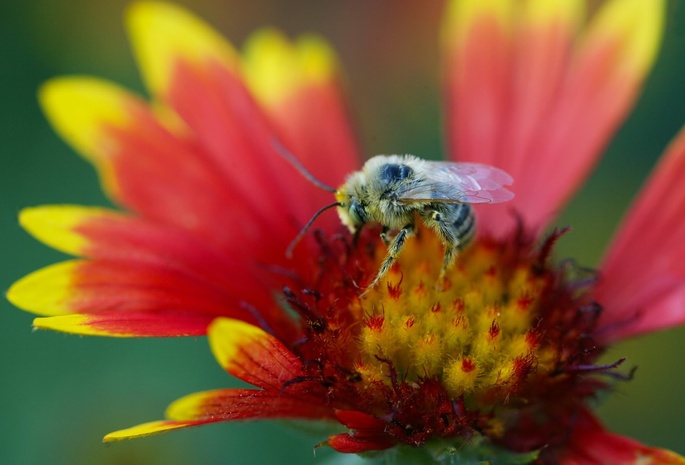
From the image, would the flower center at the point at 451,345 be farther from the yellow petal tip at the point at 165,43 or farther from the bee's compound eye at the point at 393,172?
the yellow petal tip at the point at 165,43

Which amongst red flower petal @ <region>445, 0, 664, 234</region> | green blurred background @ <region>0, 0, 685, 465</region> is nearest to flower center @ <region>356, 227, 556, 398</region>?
green blurred background @ <region>0, 0, 685, 465</region>

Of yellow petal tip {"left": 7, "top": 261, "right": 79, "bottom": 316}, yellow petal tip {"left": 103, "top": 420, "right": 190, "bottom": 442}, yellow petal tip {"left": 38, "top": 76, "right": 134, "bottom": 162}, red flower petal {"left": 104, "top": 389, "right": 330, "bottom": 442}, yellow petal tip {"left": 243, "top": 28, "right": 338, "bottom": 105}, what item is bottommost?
yellow petal tip {"left": 103, "top": 420, "right": 190, "bottom": 442}

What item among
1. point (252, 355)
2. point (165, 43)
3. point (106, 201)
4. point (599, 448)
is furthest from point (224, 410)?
point (106, 201)

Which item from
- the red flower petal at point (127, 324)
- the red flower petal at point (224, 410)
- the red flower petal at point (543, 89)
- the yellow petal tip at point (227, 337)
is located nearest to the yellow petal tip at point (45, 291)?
the red flower petal at point (127, 324)

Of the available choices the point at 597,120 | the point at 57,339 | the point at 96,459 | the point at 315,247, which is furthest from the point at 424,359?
the point at 57,339

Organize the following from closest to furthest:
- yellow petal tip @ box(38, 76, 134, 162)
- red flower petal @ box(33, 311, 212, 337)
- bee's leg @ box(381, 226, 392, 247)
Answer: red flower petal @ box(33, 311, 212, 337)
bee's leg @ box(381, 226, 392, 247)
yellow petal tip @ box(38, 76, 134, 162)

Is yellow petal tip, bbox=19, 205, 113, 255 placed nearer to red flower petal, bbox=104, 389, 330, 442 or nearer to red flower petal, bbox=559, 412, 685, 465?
red flower petal, bbox=104, 389, 330, 442
